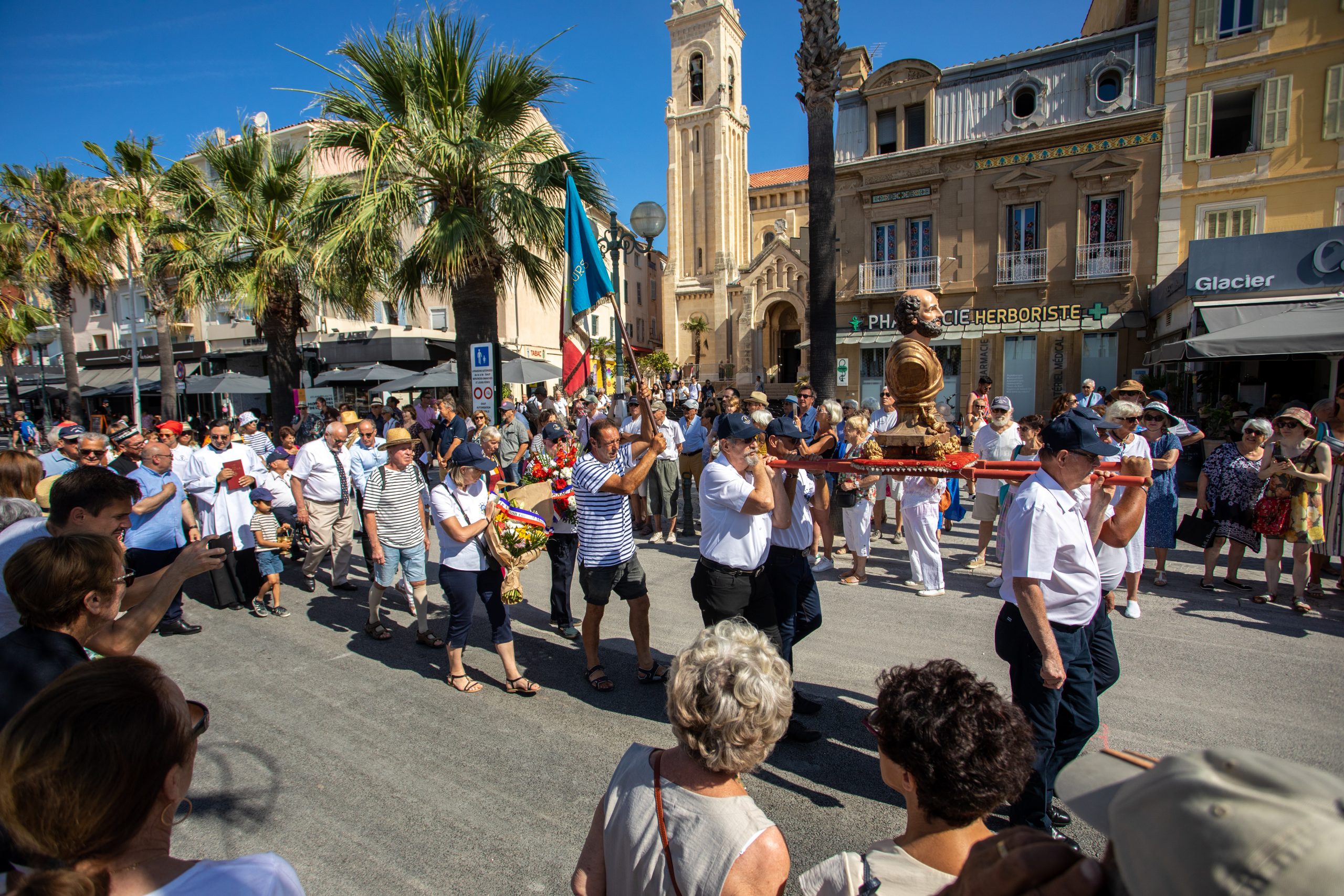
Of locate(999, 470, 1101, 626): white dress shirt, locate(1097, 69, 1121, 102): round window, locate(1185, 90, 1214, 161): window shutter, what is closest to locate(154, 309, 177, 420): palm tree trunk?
locate(999, 470, 1101, 626): white dress shirt

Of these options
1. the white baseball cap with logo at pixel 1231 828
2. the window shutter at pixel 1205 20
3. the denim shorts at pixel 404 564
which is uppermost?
the window shutter at pixel 1205 20

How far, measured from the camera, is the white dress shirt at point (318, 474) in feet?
23.3

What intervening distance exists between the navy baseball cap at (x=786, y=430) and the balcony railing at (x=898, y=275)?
1874 cm

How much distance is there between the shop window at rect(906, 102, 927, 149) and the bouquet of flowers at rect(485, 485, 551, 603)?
21128 mm

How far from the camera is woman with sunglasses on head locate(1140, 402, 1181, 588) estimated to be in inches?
259

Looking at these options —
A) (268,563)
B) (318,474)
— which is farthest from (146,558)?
(318,474)

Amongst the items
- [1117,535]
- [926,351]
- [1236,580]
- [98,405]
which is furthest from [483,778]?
[98,405]

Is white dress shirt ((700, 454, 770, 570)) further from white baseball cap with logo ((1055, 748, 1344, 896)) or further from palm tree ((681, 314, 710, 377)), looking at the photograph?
palm tree ((681, 314, 710, 377))

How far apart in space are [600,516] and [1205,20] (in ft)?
72.1

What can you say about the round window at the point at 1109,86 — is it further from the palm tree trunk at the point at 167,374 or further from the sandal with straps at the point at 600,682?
the palm tree trunk at the point at 167,374

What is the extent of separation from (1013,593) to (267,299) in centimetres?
1481

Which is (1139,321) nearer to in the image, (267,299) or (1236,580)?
(1236,580)

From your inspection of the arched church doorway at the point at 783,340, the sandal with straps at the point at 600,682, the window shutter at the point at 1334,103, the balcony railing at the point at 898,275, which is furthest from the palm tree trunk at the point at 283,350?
the arched church doorway at the point at 783,340

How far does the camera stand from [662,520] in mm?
9914
